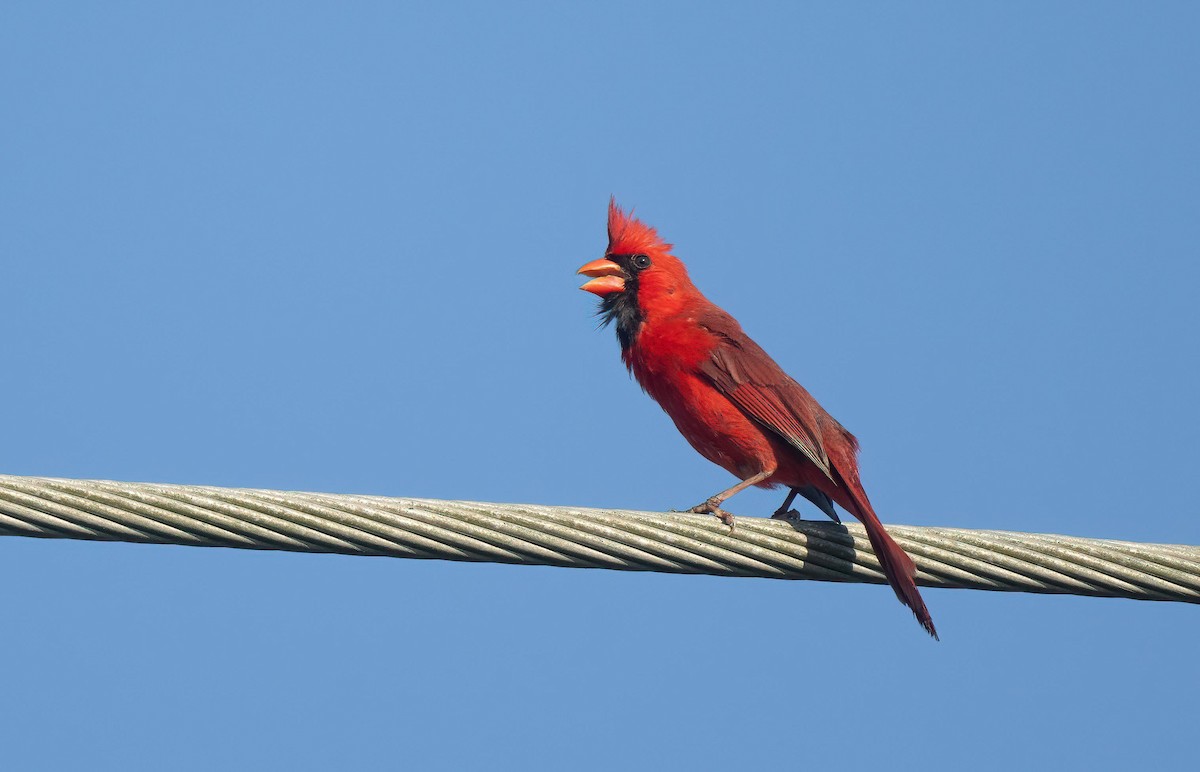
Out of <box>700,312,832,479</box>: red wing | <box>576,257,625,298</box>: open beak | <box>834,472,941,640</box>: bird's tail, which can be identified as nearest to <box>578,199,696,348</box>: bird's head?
<box>576,257,625,298</box>: open beak

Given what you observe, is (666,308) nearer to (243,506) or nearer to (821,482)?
(821,482)

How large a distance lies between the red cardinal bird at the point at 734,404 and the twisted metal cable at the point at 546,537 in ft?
2.44

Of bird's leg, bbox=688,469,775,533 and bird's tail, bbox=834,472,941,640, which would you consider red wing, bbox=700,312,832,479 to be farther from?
bird's tail, bbox=834,472,941,640

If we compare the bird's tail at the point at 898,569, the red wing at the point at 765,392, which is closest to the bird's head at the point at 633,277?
the red wing at the point at 765,392

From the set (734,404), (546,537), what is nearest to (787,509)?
(734,404)

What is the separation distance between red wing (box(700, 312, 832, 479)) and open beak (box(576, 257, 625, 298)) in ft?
2.41

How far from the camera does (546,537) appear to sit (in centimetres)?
350

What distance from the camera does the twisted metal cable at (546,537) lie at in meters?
3.34

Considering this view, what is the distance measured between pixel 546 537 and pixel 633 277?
260 centimetres

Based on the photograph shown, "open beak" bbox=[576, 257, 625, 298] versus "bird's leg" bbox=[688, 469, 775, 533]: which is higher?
"open beak" bbox=[576, 257, 625, 298]

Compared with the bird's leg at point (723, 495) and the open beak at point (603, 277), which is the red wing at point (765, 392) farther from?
the open beak at point (603, 277)

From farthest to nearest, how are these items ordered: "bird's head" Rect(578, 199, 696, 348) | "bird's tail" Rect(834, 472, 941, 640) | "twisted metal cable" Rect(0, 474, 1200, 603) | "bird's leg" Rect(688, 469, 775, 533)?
"bird's head" Rect(578, 199, 696, 348)
"bird's leg" Rect(688, 469, 775, 533)
"bird's tail" Rect(834, 472, 941, 640)
"twisted metal cable" Rect(0, 474, 1200, 603)

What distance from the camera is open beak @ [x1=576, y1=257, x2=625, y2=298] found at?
5.90 metres

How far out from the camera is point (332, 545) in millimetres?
3451
